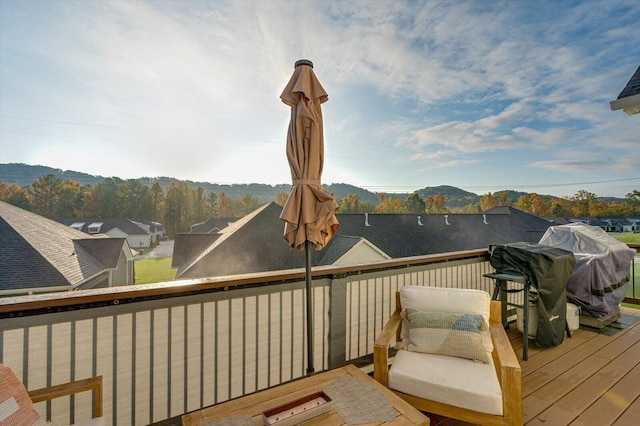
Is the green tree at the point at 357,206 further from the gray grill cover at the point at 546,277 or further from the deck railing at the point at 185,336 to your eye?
the deck railing at the point at 185,336

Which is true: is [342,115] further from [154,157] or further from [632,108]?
[154,157]

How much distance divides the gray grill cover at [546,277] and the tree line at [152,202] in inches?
83.0

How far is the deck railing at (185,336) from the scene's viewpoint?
5.42 feet

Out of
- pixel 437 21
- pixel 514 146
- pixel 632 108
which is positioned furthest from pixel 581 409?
pixel 514 146

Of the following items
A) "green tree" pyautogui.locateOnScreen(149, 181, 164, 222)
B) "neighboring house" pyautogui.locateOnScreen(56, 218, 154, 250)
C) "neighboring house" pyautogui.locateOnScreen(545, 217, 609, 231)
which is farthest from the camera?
"green tree" pyautogui.locateOnScreen(149, 181, 164, 222)

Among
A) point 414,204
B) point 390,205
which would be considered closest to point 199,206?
point 390,205

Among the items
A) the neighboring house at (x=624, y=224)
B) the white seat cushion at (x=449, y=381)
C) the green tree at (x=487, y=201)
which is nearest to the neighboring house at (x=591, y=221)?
the neighboring house at (x=624, y=224)

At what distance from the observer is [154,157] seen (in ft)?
44.5

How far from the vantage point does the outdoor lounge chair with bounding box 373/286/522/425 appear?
5.80 feet

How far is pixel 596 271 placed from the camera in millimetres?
3523

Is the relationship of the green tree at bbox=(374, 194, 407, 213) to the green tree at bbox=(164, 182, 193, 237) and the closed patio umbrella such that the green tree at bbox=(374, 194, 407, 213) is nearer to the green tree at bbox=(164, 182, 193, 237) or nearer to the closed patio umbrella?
the green tree at bbox=(164, 182, 193, 237)

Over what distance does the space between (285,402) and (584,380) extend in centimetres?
281

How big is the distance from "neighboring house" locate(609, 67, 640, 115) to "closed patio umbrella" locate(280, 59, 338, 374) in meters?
4.45

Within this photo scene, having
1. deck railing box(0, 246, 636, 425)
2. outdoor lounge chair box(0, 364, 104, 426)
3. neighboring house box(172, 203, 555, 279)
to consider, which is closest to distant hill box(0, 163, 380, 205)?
deck railing box(0, 246, 636, 425)
